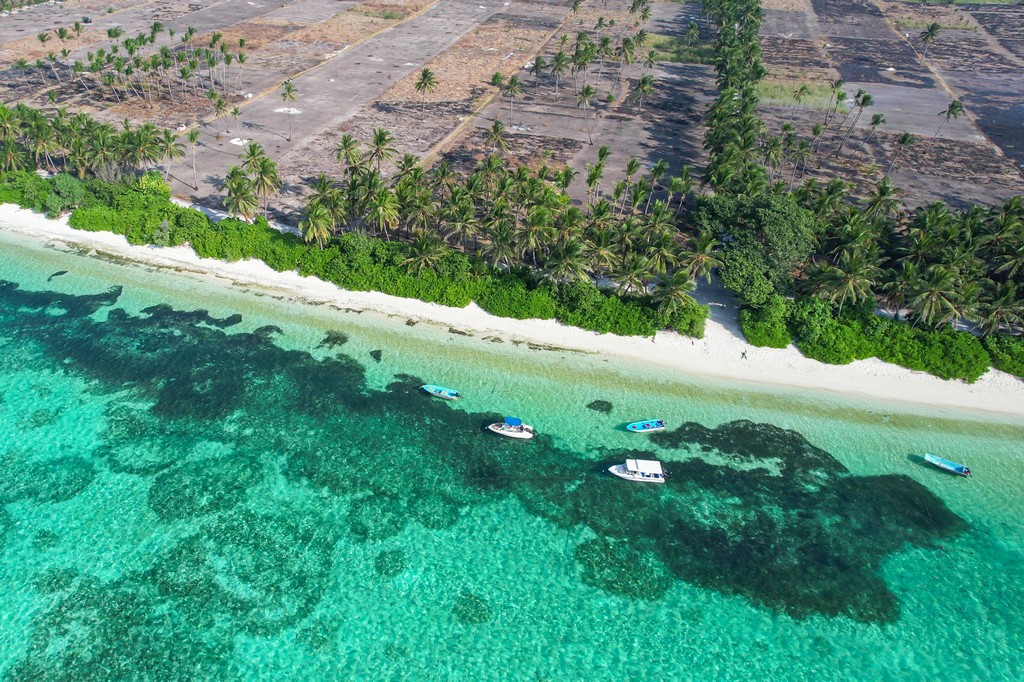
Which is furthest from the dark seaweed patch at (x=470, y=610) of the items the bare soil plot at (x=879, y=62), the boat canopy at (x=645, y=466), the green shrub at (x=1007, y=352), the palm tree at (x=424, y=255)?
the bare soil plot at (x=879, y=62)

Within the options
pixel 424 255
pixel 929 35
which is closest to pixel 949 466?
pixel 424 255

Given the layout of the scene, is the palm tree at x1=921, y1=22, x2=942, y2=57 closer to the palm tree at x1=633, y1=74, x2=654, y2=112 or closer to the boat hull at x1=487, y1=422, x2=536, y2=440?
the palm tree at x1=633, y1=74, x2=654, y2=112

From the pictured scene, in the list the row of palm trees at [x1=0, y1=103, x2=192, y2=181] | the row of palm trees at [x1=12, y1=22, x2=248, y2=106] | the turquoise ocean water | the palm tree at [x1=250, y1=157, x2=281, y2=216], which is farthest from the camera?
the row of palm trees at [x1=12, y1=22, x2=248, y2=106]

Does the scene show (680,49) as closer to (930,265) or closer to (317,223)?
(930,265)

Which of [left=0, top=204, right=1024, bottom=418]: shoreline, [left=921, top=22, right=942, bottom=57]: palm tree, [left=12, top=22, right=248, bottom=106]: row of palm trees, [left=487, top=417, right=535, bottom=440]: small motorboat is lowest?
[left=487, top=417, right=535, bottom=440]: small motorboat

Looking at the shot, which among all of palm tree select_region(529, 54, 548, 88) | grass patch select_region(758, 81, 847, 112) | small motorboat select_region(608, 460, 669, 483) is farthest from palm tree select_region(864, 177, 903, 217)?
palm tree select_region(529, 54, 548, 88)

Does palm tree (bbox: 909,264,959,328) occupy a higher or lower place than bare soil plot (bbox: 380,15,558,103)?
lower

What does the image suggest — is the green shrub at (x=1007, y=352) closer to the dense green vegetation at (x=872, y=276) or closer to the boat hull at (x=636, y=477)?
the dense green vegetation at (x=872, y=276)

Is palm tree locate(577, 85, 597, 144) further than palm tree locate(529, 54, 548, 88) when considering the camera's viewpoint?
No
